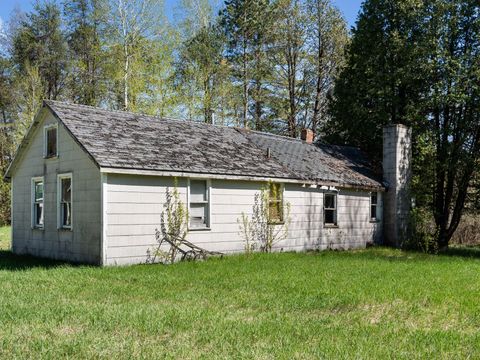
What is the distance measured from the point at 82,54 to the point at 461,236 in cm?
2681

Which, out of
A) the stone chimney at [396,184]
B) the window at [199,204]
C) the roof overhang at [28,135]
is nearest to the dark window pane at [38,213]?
the roof overhang at [28,135]

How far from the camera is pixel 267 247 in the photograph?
18234mm

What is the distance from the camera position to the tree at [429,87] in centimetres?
2252

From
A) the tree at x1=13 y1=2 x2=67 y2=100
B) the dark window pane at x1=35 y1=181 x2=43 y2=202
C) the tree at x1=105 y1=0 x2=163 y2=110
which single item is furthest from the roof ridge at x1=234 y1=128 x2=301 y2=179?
the tree at x1=13 y1=2 x2=67 y2=100

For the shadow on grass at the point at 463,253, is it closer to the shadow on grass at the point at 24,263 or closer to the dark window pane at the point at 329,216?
the dark window pane at the point at 329,216

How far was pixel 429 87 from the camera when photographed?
23.3 meters

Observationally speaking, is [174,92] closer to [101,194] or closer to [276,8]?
[276,8]

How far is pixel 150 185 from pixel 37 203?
504 cm

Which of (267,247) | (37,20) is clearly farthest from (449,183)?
(37,20)

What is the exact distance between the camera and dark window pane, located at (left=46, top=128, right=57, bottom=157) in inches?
663

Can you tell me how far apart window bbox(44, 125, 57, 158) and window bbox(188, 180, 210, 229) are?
464 centimetres

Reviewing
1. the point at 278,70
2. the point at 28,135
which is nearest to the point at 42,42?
the point at 278,70

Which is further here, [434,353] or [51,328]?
[51,328]

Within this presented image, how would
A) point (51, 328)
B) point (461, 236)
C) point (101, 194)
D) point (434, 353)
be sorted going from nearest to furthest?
point (434, 353) < point (51, 328) < point (101, 194) < point (461, 236)
